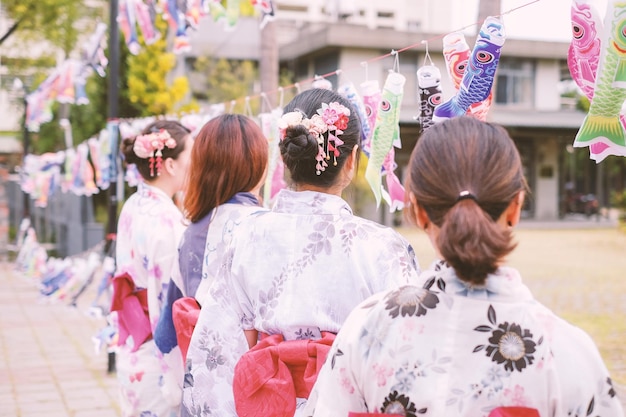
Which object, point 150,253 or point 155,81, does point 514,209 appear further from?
point 155,81

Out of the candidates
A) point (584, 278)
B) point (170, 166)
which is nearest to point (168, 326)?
point (170, 166)

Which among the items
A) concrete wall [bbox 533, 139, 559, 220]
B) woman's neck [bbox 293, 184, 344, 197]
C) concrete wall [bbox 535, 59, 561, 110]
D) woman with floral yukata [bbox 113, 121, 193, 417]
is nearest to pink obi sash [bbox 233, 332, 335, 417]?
woman's neck [bbox 293, 184, 344, 197]

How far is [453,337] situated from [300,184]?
0.91 m

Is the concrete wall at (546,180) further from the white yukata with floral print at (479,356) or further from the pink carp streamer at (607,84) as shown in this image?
the white yukata with floral print at (479,356)

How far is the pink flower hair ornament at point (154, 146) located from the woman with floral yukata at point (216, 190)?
764 millimetres

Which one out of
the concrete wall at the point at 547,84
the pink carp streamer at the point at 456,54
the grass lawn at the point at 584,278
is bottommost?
the grass lawn at the point at 584,278

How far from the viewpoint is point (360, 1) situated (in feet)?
136

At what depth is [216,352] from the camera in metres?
2.34

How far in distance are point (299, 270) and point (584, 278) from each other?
11.0 m

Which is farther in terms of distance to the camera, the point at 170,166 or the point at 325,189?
the point at 170,166

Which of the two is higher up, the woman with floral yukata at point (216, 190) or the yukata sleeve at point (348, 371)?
the woman with floral yukata at point (216, 190)

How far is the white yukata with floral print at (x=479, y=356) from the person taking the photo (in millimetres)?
1385

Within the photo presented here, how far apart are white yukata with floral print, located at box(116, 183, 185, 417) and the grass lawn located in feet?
4.00

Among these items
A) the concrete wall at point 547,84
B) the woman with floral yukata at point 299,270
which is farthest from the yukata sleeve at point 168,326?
the concrete wall at point 547,84
